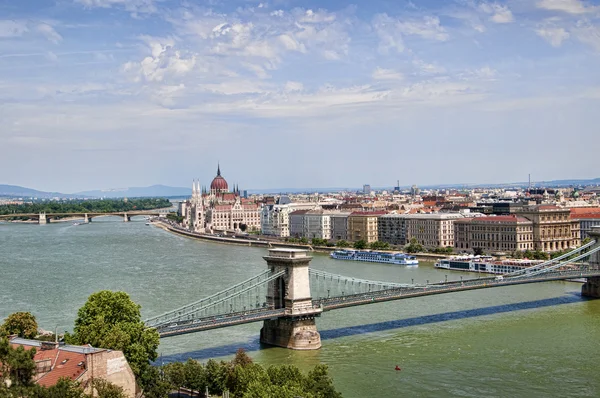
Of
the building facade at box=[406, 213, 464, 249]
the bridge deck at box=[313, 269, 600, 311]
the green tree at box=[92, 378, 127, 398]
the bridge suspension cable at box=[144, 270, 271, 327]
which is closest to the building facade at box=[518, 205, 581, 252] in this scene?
the building facade at box=[406, 213, 464, 249]

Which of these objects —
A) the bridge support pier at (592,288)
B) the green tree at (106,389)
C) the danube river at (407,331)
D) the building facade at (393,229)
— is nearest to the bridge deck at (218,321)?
the danube river at (407,331)

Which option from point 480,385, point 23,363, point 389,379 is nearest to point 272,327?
point 389,379

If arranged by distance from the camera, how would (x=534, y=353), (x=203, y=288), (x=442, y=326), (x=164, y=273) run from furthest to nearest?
1. (x=164, y=273)
2. (x=203, y=288)
3. (x=442, y=326)
4. (x=534, y=353)

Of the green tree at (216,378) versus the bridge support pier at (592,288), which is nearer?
the green tree at (216,378)

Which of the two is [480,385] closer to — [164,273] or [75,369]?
[75,369]

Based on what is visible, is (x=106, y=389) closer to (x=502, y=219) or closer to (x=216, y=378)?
(x=216, y=378)

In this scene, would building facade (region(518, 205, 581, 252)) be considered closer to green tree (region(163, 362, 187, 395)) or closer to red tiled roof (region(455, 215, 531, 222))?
red tiled roof (region(455, 215, 531, 222))

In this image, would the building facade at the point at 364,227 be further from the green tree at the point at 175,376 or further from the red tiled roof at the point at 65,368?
the red tiled roof at the point at 65,368
